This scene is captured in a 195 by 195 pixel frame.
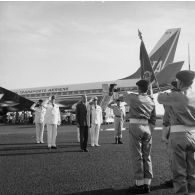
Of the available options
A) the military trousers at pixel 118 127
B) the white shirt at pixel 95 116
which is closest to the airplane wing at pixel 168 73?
the military trousers at pixel 118 127

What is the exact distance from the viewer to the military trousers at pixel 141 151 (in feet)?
17.8

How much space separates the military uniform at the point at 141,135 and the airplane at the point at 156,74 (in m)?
22.0

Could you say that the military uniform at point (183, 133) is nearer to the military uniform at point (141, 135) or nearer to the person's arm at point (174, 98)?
the person's arm at point (174, 98)

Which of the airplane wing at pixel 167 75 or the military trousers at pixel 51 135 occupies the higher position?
the airplane wing at pixel 167 75

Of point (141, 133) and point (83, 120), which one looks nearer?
point (141, 133)

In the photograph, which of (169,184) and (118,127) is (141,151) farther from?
(118,127)

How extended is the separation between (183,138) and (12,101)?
33157 millimetres

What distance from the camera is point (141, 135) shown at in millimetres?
5551

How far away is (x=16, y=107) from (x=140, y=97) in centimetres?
3269

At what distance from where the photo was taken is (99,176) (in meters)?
6.53

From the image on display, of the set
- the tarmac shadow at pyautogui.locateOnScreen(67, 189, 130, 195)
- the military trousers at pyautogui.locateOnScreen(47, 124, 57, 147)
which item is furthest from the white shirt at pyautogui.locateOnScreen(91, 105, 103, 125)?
the tarmac shadow at pyautogui.locateOnScreen(67, 189, 130, 195)

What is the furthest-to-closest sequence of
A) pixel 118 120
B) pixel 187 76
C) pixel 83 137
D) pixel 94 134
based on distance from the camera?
pixel 118 120 < pixel 94 134 < pixel 83 137 < pixel 187 76

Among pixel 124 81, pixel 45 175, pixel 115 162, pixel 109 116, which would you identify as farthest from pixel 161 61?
pixel 45 175

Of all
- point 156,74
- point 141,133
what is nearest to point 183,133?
point 141,133
